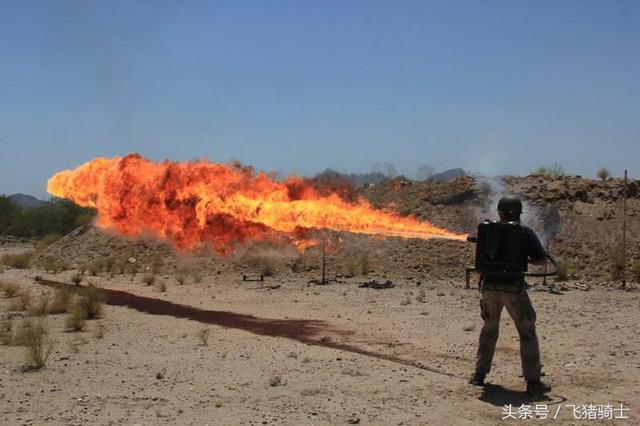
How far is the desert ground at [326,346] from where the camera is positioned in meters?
7.05

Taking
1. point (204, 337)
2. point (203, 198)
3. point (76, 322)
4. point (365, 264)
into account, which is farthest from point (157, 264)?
Result: point (204, 337)

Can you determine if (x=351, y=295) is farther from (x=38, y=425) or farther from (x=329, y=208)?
(x=38, y=425)

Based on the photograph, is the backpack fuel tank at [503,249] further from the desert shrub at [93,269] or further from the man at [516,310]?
the desert shrub at [93,269]

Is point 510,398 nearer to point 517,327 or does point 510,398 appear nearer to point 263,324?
point 517,327

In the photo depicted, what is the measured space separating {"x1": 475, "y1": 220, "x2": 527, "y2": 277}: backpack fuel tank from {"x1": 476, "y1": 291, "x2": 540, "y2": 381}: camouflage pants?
28cm

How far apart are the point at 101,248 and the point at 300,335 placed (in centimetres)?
2471

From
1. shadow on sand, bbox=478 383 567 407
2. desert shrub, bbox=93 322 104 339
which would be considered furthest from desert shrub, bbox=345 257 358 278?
shadow on sand, bbox=478 383 567 407

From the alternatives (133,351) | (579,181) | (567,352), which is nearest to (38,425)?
(133,351)

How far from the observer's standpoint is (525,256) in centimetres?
787

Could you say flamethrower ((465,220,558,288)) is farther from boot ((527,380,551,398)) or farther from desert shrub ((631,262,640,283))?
desert shrub ((631,262,640,283))

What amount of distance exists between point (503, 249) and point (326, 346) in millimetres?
4030

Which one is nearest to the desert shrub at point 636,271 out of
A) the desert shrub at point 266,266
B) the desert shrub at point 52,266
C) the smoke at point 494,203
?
the smoke at point 494,203

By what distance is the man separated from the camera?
7570 mm

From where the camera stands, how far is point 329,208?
22469 millimetres
